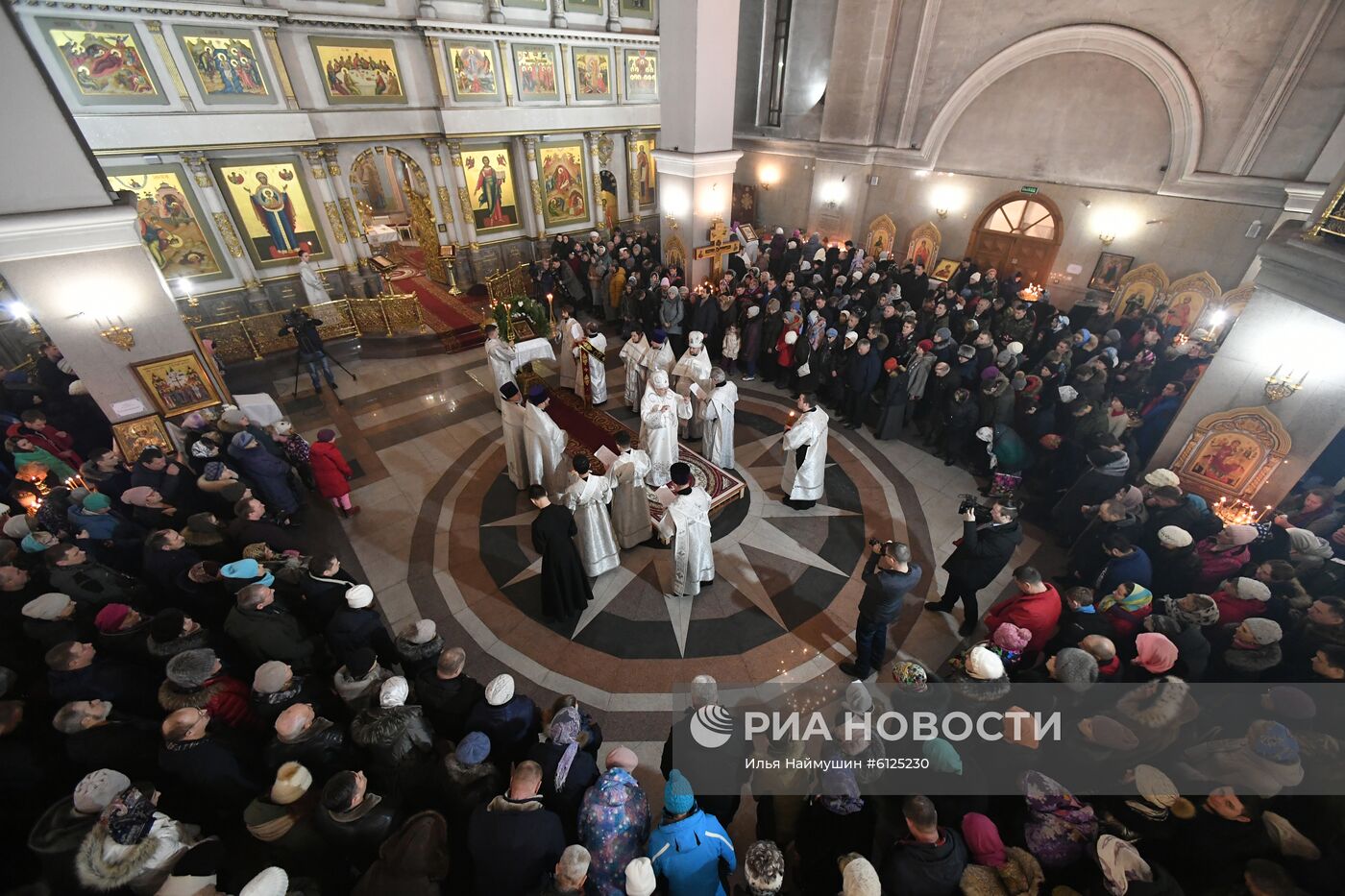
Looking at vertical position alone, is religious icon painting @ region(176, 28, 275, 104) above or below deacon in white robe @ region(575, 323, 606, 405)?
above

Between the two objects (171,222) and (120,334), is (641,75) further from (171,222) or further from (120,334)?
(120,334)

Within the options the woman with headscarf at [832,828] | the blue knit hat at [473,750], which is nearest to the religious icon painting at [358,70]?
the blue knit hat at [473,750]

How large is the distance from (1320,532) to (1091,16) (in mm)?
12790

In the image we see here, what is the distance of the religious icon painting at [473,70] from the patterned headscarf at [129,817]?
17.2m

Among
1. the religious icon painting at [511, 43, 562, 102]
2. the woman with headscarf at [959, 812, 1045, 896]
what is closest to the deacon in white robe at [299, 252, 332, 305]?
the religious icon painting at [511, 43, 562, 102]

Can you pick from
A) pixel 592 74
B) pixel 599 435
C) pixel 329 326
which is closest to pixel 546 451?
pixel 599 435

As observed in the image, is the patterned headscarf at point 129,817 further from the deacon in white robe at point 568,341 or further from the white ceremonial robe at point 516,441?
the deacon in white robe at point 568,341

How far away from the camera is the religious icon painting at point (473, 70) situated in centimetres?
1470

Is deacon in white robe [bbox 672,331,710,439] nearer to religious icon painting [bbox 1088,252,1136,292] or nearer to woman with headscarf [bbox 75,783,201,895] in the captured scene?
woman with headscarf [bbox 75,783,201,895]

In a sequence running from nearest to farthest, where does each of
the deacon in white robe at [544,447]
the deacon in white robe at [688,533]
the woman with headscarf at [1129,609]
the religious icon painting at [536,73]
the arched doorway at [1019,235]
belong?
1. the woman with headscarf at [1129,609]
2. the deacon in white robe at [688,533]
3. the deacon in white robe at [544,447]
4. the arched doorway at [1019,235]
5. the religious icon painting at [536,73]

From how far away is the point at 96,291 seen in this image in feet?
22.8

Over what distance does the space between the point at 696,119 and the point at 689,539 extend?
981 centimetres

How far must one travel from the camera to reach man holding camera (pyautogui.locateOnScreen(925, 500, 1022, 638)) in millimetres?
5395

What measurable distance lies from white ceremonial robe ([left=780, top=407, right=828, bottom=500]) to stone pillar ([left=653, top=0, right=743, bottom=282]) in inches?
285
